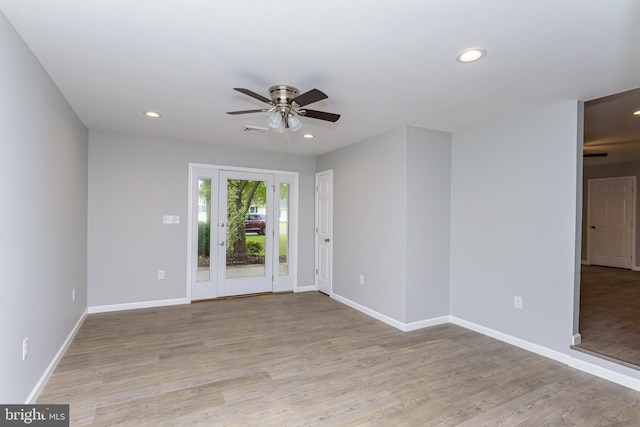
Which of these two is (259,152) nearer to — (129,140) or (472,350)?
(129,140)

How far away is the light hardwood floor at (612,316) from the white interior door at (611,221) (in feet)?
2.91

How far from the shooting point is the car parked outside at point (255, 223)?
5297mm

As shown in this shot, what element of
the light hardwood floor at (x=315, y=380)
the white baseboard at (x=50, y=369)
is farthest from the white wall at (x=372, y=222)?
the white baseboard at (x=50, y=369)

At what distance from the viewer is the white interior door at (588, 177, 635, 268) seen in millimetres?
7055

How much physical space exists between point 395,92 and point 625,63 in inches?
61.4

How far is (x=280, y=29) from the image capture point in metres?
1.89

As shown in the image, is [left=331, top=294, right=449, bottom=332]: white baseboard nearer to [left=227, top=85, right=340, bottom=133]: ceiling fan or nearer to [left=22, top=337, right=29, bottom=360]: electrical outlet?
[left=227, top=85, right=340, bottom=133]: ceiling fan

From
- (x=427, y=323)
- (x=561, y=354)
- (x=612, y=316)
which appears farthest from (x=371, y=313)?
(x=612, y=316)

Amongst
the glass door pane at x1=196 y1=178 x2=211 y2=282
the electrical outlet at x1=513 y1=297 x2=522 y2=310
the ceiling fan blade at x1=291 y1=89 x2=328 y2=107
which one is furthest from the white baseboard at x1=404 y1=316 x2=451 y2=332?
the glass door pane at x1=196 y1=178 x2=211 y2=282

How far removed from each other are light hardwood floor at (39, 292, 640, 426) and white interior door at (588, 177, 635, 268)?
595cm

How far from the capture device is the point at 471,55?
7.06 ft

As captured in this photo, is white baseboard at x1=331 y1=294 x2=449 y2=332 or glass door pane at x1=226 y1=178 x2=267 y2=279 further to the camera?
glass door pane at x1=226 y1=178 x2=267 y2=279

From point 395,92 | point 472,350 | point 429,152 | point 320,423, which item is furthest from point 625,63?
point 320,423

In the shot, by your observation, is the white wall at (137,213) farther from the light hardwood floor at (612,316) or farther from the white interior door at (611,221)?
the white interior door at (611,221)
